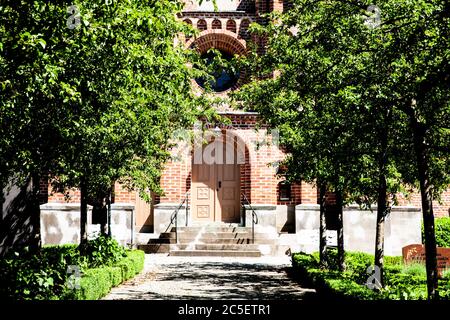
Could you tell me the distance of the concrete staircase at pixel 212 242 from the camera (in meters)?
17.7

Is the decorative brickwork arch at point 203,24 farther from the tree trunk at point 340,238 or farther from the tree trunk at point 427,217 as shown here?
the tree trunk at point 427,217

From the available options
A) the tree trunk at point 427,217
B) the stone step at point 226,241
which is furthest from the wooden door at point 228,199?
the tree trunk at point 427,217

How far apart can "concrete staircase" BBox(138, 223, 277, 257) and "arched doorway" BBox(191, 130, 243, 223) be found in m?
1.77

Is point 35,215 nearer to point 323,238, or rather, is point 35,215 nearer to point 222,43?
point 323,238

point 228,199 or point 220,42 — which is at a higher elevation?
point 220,42

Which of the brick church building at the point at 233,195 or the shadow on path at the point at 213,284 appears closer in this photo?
the shadow on path at the point at 213,284

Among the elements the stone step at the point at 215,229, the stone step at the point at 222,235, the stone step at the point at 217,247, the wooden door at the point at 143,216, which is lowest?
the stone step at the point at 217,247

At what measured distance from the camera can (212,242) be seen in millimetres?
18328

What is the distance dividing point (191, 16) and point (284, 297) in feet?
47.7

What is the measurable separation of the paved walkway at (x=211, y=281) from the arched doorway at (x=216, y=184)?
401 cm

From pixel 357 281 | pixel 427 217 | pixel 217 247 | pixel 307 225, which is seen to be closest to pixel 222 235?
pixel 217 247

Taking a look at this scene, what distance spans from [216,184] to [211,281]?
9.01 metres

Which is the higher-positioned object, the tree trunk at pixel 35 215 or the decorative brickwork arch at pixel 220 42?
the decorative brickwork arch at pixel 220 42

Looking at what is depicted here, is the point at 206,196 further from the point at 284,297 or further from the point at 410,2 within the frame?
the point at 410,2
